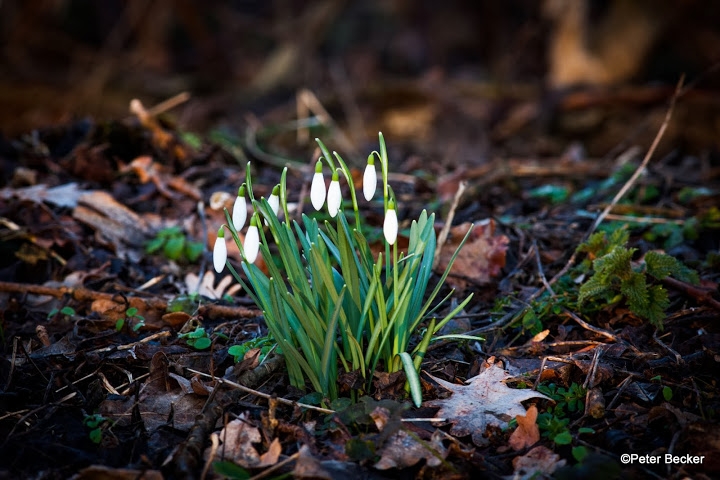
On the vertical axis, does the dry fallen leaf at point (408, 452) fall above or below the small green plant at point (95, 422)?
below

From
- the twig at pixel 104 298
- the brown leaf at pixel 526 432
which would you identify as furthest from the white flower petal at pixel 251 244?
the brown leaf at pixel 526 432

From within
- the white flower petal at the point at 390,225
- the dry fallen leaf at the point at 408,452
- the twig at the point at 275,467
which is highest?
the white flower petal at the point at 390,225

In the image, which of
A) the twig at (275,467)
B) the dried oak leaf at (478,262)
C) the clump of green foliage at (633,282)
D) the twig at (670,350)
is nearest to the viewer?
the twig at (275,467)

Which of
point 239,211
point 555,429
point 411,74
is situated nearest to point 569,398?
point 555,429

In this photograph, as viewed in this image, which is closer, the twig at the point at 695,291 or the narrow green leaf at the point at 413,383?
the narrow green leaf at the point at 413,383

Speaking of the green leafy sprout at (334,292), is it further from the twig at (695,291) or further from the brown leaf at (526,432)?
the twig at (695,291)

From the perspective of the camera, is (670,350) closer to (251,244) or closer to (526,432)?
(526,432)

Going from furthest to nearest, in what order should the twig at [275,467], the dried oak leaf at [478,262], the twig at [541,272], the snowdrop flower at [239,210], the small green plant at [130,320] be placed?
1. the dried oak leaf at [478,262]
2. the twig at [541,272]
3. the small green plant at [130,320]
4. the snowdrop flower at [239,210]
5. the twig at [275,467]
